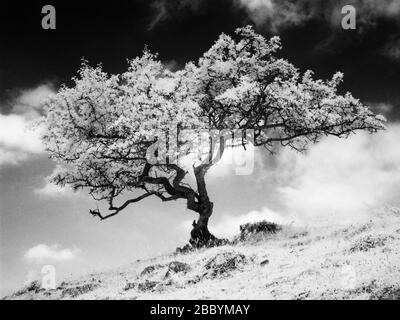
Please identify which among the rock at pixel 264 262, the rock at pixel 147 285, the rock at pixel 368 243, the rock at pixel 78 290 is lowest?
the rock at pixel 147 285

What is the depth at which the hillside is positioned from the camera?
11470 millimetres

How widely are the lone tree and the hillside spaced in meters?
6.09

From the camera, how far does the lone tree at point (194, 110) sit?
2312cm

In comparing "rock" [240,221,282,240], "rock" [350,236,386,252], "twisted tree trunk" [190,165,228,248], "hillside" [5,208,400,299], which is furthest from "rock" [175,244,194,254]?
"rock" [350,236,386,252]

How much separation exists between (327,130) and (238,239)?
830 cm

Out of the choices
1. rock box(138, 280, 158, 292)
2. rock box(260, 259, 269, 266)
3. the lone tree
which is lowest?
rock box(138, 280, 158, 292)

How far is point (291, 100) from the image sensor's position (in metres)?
23.1

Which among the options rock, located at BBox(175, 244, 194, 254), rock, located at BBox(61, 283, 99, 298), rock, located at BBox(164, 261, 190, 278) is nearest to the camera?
rock, located at BBox(164, 261, 190, 278)

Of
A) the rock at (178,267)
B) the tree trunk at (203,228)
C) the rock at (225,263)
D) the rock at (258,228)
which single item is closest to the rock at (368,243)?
the rock at (225,263)

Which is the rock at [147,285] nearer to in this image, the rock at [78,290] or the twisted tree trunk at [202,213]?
the rock at [78,290]

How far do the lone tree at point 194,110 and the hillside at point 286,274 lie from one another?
6.09m

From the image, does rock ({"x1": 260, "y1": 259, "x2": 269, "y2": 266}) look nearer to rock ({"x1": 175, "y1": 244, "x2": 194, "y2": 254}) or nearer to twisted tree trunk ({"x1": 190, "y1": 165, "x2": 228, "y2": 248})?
rock ({"x1": 175, "y1": 244, "x2": 194, "y2": 254})

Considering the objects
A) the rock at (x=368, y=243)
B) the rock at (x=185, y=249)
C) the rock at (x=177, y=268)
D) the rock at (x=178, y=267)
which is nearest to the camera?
the rock at (x=368, y=243)
